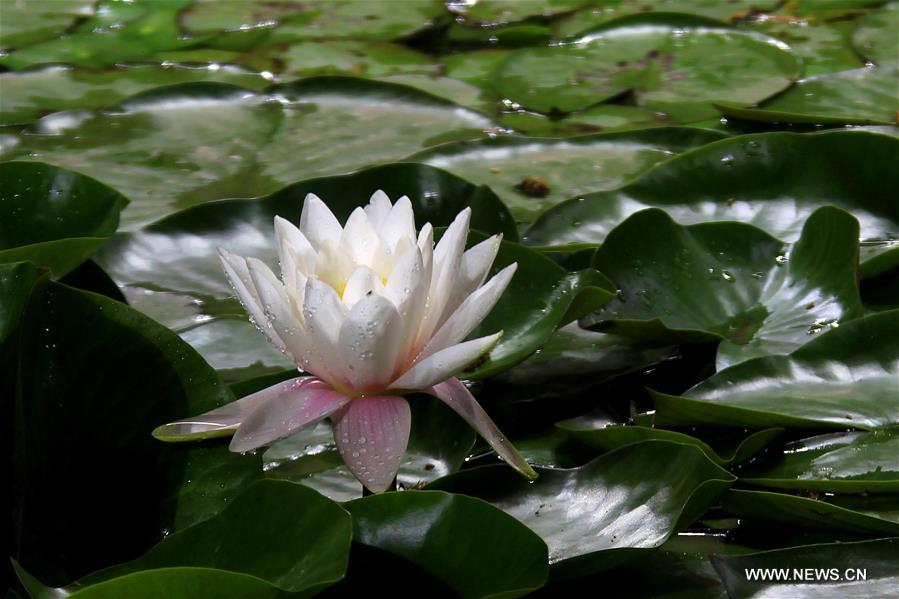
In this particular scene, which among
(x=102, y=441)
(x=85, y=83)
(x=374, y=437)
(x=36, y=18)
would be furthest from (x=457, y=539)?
(x=36, y=18)

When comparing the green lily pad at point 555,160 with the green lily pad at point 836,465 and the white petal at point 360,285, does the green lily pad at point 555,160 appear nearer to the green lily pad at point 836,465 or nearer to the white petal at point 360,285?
the green lily pad at point 836,465

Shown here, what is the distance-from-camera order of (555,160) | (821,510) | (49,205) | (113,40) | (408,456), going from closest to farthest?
1. (821,510)
2. (408,456)
3. (49,205)
4. (555,160)
5. (113,40)

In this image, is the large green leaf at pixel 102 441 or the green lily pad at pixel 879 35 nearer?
the large green leaf at pixel 102 441

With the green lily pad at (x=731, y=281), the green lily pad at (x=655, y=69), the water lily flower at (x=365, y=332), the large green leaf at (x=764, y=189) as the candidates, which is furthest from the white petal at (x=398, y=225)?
the green lily pad at (x=655, y=69)

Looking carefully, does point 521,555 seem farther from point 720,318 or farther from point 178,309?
point 178,309

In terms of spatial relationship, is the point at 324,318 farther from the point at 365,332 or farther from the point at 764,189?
the point at 764,189
